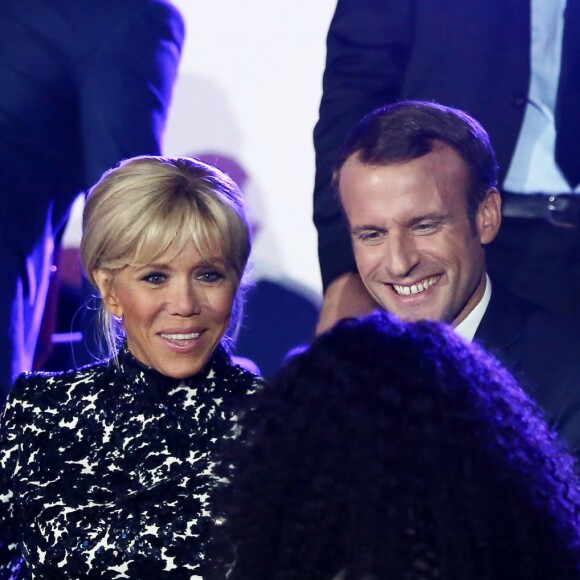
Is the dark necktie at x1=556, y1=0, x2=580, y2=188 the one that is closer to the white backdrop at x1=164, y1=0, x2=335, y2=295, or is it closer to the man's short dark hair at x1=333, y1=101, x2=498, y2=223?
the man's short dark hair at x1=333, y1=101, x2=498, y2=223

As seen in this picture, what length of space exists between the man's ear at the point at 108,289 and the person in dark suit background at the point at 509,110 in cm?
56

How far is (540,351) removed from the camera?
2.23m

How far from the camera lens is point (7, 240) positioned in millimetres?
2605

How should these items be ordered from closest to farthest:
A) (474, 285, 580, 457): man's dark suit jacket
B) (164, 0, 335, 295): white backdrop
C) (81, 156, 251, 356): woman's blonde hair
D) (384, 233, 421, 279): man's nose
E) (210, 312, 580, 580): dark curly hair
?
→ (210, 312, 580, 580): dark curly hair, (81, 156, 251, 356): woman's blonde hair, (474, 285, 580, 457): man's dark suit jacket, (384, 233, 421, 279): man's nose, (164, 0, 335, 295): white backdrop

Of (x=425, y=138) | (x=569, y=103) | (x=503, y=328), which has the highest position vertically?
(x=569, y=103)

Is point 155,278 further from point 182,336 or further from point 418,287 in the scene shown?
point 418,287

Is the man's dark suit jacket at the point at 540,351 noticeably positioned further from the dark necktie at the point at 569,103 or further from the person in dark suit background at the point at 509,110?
the dark necktie at the point at 569,103

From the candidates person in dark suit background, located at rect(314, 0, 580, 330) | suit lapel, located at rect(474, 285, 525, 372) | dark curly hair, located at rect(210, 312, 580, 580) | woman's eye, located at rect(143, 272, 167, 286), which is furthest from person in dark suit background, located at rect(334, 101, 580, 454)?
dark curly hair, located at rect(210, 312, 580, 580)

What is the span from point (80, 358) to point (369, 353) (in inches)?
61.3

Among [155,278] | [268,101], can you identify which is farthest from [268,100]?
[155,278]

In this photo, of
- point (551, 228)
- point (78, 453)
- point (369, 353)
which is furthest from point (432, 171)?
point (369, 353)

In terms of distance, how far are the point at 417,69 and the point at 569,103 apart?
1.05ft

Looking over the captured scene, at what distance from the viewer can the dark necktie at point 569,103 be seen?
→ 2.49 m

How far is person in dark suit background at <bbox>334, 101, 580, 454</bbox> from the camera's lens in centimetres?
229
